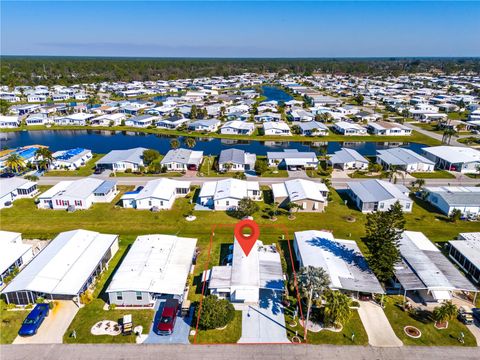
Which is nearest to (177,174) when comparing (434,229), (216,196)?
(216,196)

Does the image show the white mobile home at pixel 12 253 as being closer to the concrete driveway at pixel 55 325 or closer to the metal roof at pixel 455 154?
the concrete driveway at pixel 55 325

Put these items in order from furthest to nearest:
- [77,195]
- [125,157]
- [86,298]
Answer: [125,157], [77,195], [86,298]

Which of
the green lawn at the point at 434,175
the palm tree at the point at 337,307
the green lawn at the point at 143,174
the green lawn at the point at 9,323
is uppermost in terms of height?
the palm tree at the point at 337,307

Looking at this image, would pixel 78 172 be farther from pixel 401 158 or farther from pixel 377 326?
pixel 401 158

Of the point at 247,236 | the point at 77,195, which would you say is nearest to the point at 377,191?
the point at 247,236

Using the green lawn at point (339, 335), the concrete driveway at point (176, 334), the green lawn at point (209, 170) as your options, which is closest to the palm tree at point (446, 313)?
the green lawn at point (339, 335)

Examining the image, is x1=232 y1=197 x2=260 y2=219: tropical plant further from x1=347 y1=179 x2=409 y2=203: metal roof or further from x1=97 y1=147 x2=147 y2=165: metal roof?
x1=97 y1=147 x2=147 y2=165: metal roof

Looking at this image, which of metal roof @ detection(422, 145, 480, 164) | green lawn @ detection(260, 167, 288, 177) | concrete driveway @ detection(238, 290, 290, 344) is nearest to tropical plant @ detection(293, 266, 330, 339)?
concrete driveway @ detection(238, 290, 290, 344)
